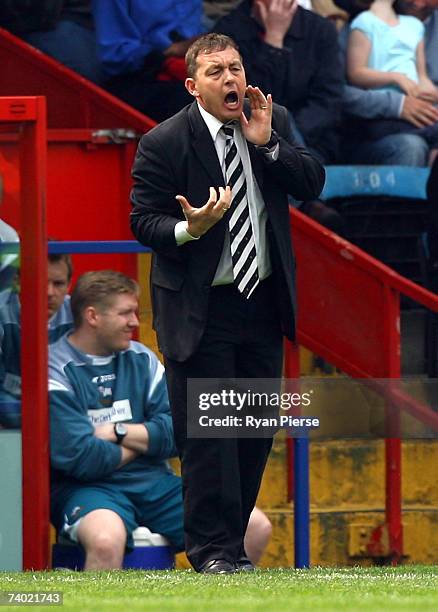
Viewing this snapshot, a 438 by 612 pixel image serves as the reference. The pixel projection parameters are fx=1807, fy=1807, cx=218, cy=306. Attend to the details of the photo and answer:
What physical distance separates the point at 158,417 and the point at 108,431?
246 millimetres

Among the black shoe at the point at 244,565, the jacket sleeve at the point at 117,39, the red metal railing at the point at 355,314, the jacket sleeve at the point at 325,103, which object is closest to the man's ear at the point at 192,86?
the black shoe at the point at 244,565

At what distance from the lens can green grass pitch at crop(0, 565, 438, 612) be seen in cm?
539

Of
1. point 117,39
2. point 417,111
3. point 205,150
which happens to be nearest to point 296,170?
point 205,150

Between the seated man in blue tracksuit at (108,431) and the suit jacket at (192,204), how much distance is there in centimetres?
104

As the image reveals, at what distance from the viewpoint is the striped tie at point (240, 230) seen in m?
6.61

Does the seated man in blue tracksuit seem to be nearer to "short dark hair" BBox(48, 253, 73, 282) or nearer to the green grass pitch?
"short dark hair" BBox(48, 253, 73, 282)

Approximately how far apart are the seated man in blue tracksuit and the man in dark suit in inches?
34.4

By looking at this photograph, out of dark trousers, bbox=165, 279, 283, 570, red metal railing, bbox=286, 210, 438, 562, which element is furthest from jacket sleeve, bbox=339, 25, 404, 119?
dark trousers, bbox=165, 279, 283, 570

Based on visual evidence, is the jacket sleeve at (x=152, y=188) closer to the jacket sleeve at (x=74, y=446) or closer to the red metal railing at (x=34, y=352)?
the red metal railing at (x=34, y=352)

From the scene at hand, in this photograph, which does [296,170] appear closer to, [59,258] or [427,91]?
[59,258]

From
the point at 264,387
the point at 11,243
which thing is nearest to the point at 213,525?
the point at 264,387

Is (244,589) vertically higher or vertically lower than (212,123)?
lower

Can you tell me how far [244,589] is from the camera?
5961mm

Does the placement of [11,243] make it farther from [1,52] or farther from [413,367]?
[413,367]
